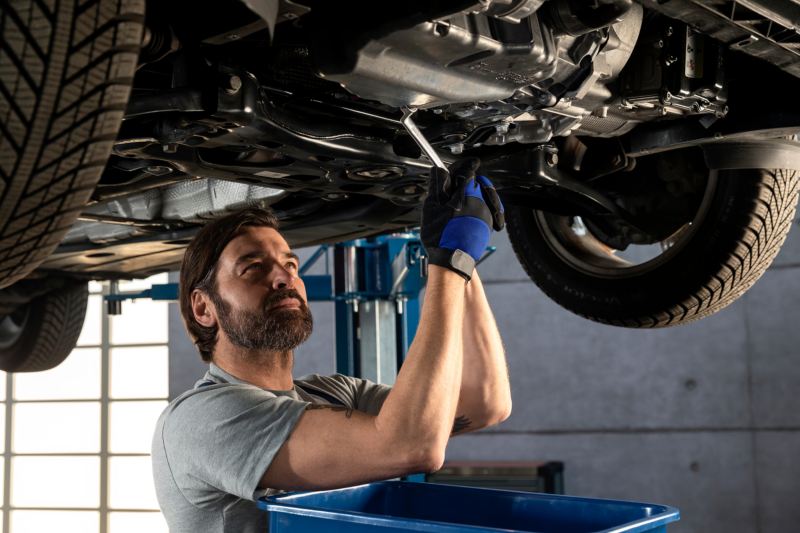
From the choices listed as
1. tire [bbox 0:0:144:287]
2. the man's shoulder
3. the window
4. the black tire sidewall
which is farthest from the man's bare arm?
the window

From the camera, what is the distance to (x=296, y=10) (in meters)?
1.27

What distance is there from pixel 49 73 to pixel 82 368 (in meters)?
7.97

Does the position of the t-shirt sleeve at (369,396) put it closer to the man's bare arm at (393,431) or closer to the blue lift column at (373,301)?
the man's bare arm at (393,431)

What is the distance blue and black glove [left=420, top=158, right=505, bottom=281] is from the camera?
1.54 meters

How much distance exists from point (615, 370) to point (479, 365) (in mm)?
5338

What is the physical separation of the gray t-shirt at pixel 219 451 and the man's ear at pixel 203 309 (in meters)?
0.13

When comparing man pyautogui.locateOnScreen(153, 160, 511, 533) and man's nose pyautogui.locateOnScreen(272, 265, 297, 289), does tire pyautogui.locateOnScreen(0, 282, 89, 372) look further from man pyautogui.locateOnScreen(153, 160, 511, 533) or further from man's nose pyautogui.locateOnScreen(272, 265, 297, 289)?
man's nose pyautogui.locateOnScreen(272, 265, 297, 289)

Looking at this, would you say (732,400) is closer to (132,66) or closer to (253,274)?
(253,274)

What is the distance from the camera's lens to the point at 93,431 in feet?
27.7

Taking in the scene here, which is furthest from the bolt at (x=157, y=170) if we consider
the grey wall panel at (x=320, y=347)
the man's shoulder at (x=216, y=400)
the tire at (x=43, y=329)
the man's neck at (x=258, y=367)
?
the grey wall panel at (x=320, y=347)

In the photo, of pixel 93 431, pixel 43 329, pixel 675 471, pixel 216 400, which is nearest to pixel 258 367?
pixel 216 400

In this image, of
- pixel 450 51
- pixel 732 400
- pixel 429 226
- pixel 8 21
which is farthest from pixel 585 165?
pixel 732 400

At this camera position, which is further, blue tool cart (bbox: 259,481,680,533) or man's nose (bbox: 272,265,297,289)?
man's nose (bbox: 272,265,297,289)

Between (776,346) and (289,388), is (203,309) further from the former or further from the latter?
(776,346)
